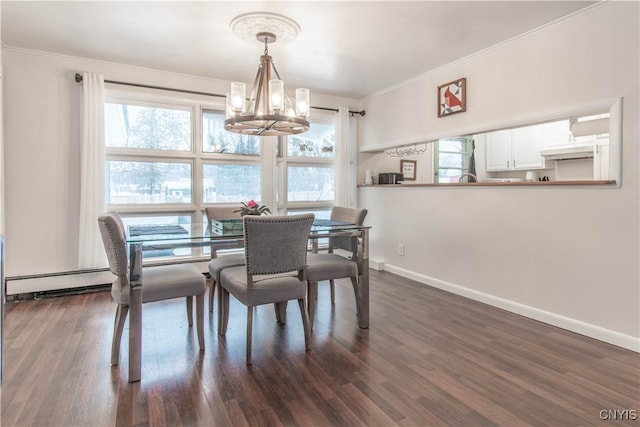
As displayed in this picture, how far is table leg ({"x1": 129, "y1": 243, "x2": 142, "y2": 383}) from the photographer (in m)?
2.08

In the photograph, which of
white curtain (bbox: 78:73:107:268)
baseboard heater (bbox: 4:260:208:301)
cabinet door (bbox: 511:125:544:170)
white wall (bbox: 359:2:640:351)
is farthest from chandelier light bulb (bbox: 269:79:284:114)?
cabinet door (bbox: 511:125:544:170)

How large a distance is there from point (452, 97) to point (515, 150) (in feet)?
6.40

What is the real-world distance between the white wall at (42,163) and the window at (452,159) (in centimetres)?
427

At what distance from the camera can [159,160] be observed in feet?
13.8

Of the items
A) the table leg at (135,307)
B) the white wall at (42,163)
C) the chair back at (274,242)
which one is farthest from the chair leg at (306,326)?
the white wall at (42,163)

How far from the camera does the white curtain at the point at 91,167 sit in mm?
3631

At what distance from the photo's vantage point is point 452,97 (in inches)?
149

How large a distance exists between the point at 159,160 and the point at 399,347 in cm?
333

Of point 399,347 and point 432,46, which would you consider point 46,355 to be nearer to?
point 399,347

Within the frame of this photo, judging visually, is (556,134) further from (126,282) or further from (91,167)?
(91,167)

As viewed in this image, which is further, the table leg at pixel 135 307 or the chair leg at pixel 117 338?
the chair leg at pixel 117 338

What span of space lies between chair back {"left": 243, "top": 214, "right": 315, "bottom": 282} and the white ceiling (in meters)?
1.57

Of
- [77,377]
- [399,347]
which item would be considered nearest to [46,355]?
[77,377]

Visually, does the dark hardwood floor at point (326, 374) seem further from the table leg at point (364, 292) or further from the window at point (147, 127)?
the window at point (147, 127)
